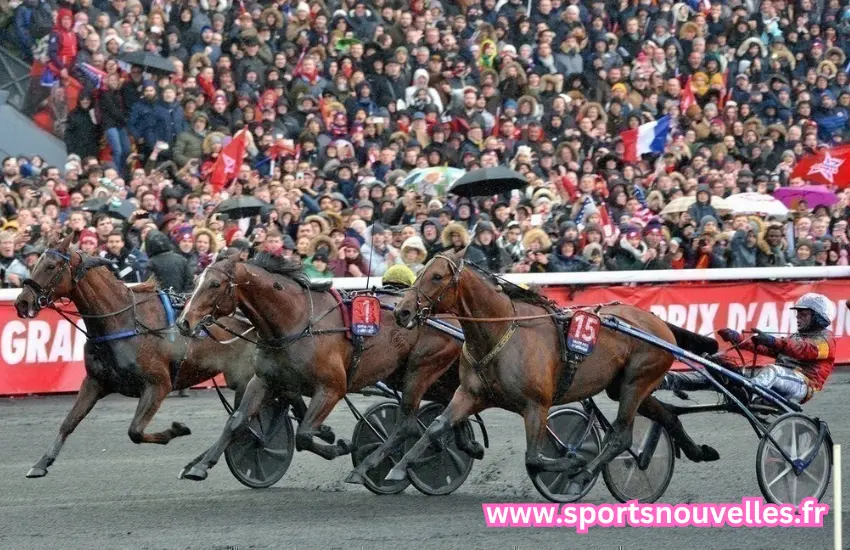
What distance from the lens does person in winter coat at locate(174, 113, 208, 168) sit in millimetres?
17250

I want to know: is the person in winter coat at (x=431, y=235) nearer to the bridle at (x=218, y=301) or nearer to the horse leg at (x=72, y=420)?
the horse leg at (x=72, y=420)

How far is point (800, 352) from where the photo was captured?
10.0 meters

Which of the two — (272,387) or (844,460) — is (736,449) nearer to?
(844,460)

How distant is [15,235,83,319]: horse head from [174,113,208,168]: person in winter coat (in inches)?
265

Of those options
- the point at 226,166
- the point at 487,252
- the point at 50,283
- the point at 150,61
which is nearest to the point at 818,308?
the point at 50,283

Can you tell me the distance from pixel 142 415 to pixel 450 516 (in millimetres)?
2301

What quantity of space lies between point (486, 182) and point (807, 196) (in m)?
5.13

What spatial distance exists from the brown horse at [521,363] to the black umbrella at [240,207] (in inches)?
249

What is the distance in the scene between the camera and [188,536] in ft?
28.5

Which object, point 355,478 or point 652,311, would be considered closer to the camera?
point 355,478

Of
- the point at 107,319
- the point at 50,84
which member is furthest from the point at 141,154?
the point at 107,319

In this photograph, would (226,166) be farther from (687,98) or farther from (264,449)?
(687,98)

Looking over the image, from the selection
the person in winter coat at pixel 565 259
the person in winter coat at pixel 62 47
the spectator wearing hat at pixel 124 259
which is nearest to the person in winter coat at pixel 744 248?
the person in winter coat at pixel 565 259

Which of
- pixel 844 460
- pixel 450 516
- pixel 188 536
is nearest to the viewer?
pixel 188 536
